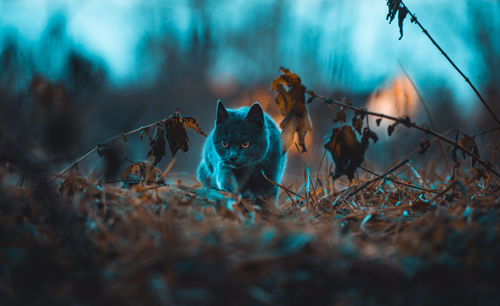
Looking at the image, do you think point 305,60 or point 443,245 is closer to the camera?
point 443,245

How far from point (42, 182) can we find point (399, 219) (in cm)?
120

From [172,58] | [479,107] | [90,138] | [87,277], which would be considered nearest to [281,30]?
[172,58]

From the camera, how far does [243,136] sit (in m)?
2.30

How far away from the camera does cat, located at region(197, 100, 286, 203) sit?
2.28m

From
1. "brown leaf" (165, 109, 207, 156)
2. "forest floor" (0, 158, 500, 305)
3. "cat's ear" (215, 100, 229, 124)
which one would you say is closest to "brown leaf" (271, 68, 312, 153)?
"brown leaf" (165, 109, 207, 156)

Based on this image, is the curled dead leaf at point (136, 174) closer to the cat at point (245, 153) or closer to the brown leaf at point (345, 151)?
the cat at point (245, 153)

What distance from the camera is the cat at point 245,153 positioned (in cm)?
228

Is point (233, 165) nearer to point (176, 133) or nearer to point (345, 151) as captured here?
point (176, 133)

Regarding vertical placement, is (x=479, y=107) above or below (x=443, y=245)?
→ above

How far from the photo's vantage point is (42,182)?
91 cm

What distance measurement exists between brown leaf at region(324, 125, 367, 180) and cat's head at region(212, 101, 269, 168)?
3.19ft

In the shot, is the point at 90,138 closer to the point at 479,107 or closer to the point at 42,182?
the point at 42,182

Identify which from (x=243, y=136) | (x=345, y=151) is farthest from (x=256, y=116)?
(x=345, y=151)

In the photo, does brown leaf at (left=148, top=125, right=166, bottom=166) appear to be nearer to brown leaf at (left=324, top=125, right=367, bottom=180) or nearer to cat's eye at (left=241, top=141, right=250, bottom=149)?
brown leaf at (left=324, top=125, right=367, bottom=180)
